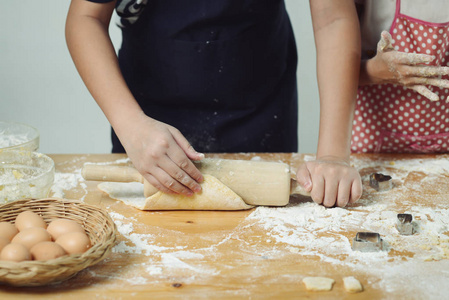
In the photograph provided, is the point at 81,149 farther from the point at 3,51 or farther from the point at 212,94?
the point at 212,94

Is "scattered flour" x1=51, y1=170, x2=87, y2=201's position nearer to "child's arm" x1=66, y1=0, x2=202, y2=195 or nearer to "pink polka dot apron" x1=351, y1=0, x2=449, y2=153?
"child's arm" x1=66, y1=0, x2=202, y2=195

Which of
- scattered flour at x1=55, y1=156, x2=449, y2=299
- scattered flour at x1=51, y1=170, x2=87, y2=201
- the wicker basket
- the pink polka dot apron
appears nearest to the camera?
the wicker basket

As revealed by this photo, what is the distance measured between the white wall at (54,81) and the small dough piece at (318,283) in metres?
2.28

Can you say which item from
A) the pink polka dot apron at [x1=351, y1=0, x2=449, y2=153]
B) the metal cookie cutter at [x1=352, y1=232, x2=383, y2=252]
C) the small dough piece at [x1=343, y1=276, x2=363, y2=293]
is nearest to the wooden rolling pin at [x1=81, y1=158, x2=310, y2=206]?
the metal cookie cutter at [x1=352, y1=232, x2=383, y2=252]

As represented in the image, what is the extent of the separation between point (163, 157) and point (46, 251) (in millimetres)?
386

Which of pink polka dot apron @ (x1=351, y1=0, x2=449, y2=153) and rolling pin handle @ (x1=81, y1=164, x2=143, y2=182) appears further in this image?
pink polka dot apron @ (x1=351, y1=0, x2=449, y2=153)

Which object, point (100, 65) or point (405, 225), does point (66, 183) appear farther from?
point (405, 225)

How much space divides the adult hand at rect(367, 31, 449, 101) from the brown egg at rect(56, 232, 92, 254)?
903 mm

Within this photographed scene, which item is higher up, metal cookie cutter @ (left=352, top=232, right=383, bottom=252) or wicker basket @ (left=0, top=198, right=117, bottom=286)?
wicker basket @ (left=0, top=198, right=117, bottom=286)

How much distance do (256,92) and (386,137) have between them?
44 centimetres

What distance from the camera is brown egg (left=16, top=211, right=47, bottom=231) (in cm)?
101

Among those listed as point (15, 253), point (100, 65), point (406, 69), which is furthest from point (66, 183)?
point (406, 69)

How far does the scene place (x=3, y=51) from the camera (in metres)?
3.02

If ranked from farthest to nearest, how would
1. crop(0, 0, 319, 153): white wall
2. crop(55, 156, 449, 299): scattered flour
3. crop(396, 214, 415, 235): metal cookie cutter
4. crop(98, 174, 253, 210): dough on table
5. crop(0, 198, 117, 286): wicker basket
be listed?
crop(0, 0, 319, 153): white wall, crop(98, 174, 253, 210): dough on table, crop(396, 214, 415, 235): metal cookie cutter, crop(55, 156, 449, 299): scattered flour, crop(0, 198, 117, 286): wicker basket
